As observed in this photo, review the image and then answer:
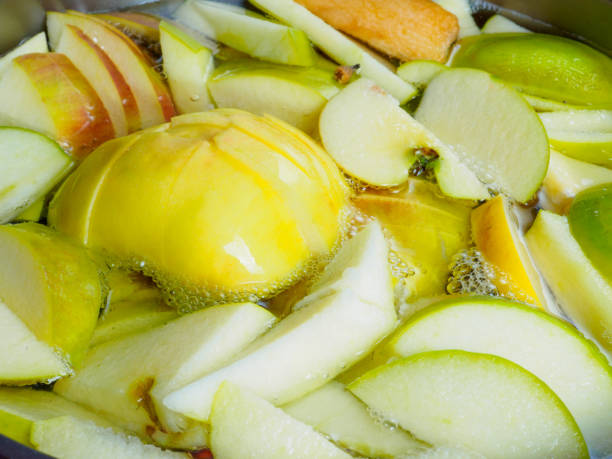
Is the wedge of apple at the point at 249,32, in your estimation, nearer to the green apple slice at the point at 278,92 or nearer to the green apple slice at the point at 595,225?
the green apple slice at the point at 278,92

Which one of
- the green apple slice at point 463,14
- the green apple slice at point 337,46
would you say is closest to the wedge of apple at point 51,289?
the green apple slice at point 337,46

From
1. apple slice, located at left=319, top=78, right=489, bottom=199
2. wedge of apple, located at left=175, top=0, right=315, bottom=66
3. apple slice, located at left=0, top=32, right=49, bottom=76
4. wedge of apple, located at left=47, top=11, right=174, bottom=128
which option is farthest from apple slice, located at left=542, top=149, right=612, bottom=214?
apple slice, located at left=0, top=32, right=49, bottom=76

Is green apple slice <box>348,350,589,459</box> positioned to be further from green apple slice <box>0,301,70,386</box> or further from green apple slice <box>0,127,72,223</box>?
green apple slice <box>0,127,72,223</box>

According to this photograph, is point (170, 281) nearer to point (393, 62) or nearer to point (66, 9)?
point (393, 62)

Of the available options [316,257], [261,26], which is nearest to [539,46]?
[261,26]

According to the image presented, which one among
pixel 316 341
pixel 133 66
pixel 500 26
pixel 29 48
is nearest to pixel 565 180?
pixel 500 26

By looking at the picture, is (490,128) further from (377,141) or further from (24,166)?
(24,166)
